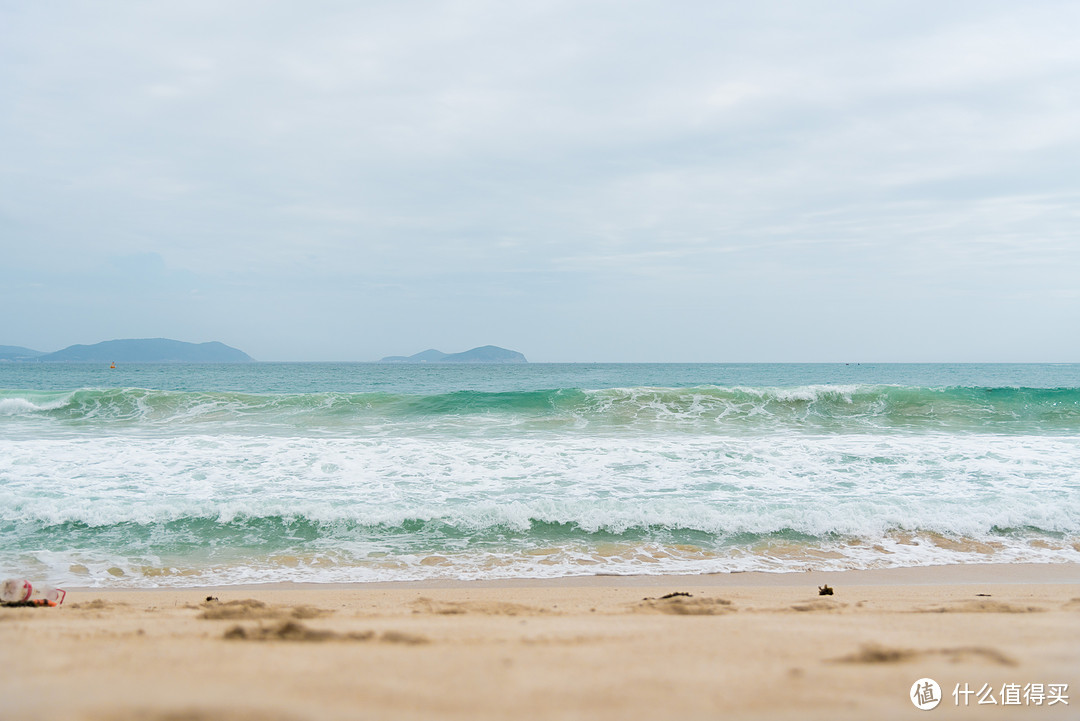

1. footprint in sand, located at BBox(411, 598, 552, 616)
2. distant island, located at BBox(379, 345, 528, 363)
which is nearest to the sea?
footprint in sand, located at BBox(411, 598, 552, 616)

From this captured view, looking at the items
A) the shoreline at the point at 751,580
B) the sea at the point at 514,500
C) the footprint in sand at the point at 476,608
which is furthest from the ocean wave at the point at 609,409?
the footprint in sand at the point at 476,608

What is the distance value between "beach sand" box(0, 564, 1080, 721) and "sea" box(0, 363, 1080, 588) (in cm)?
189

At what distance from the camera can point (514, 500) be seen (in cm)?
716

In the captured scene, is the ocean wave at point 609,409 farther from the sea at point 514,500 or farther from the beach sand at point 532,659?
the beach sand at point 532,659

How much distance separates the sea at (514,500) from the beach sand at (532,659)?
189cm

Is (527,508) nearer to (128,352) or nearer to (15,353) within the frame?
(128,352)

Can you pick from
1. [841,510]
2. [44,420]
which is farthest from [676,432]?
[44,420]

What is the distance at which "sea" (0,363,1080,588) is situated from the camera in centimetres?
559

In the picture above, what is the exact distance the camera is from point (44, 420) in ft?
46.0

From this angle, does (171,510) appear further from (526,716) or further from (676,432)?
(676,432)

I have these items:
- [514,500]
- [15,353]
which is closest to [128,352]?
[15,353]

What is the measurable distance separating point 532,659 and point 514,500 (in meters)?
4.81

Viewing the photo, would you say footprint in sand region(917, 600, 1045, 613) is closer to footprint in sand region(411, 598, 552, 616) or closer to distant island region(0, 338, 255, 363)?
footprint in sand region(411, 598, 552, 616)

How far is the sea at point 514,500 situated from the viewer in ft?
18.4
